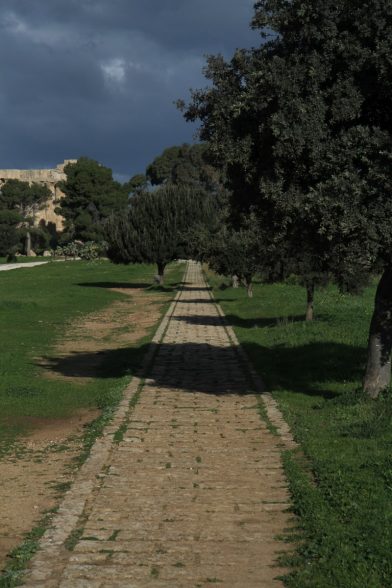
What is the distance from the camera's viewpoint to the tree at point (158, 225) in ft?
147

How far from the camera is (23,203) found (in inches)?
4345

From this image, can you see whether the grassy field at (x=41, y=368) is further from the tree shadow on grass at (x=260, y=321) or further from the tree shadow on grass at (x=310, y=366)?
the tree shadow on grass at (x=260, y=321)

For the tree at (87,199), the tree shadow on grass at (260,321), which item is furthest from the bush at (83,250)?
the tree shadow on grass at (260,321)

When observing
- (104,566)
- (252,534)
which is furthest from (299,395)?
(104,566)

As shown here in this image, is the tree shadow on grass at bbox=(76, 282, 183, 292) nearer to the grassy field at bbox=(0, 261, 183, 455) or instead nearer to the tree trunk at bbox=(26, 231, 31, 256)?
the grassy field at bbox=(0, 261, 183, 455)

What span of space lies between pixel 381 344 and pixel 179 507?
545 centimetres

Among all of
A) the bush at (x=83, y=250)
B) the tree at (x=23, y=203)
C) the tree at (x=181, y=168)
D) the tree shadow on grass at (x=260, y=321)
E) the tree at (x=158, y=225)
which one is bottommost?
the tree shadow on grass at (x=260, y=321)

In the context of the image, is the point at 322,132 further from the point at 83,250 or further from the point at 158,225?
the point at 83,250

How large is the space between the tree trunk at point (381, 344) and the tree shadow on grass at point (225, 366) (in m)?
1.50

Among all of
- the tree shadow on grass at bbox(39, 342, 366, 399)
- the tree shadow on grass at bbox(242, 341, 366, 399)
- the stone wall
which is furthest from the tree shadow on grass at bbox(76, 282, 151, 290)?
the stone wall

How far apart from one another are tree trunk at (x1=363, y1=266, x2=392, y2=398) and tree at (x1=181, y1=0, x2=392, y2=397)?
2cm

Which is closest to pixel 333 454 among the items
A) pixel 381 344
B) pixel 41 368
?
pixel 381 344

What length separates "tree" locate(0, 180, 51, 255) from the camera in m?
102

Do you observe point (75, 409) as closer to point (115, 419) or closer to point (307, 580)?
point (115, 419)
